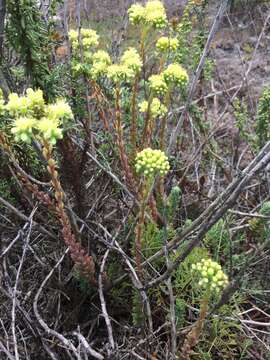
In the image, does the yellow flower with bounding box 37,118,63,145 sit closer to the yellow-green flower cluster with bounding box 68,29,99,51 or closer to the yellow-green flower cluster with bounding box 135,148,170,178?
the yellow-green flower cluster with bounding box 135,148,170,178

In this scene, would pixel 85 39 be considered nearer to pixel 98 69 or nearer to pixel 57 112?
pixel 98 69

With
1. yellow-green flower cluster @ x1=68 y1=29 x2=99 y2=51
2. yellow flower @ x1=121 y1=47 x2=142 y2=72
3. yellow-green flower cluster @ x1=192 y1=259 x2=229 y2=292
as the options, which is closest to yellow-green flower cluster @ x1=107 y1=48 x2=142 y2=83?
yellow flower @ x1=121 y1=47 x2=142 y2=72

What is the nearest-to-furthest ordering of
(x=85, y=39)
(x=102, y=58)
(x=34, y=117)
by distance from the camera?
(x=34, y=117) < (x=102, y=58) < (x=85, y=39)

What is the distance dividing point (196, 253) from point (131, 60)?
721mm

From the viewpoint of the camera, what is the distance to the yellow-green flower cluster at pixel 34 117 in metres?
1.11

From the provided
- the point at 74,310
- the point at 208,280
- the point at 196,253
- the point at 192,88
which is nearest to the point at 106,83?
the point at 192,88

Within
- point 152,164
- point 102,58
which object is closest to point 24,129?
point 152,164

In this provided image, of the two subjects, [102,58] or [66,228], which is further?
[102,58]

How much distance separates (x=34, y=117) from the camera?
1210 millimetres

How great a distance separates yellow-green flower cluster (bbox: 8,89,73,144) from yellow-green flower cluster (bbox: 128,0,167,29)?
56 cm

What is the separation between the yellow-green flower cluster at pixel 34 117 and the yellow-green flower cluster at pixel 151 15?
56cm

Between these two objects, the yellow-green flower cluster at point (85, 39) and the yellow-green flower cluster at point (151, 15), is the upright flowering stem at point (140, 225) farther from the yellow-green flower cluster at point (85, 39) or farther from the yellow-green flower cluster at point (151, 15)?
the yellow-green flower cluster at point (85, 39)

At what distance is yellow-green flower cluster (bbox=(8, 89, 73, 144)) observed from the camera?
1110 mm

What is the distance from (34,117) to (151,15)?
0.62 m
